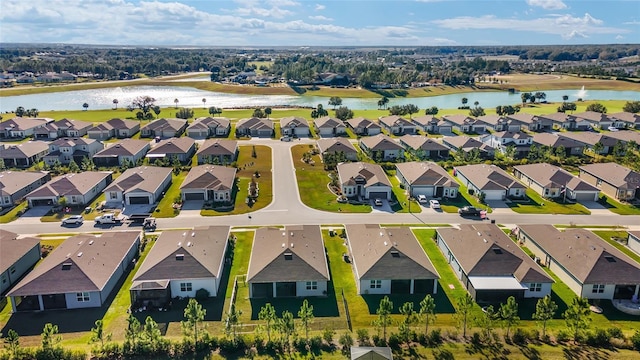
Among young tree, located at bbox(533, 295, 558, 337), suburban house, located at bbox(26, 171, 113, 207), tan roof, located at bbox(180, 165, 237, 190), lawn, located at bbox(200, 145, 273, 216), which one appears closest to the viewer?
young tree, located at bbox(533, 295, 558, 337)

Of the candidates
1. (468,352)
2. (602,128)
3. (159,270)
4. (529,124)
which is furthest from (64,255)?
(602,128)

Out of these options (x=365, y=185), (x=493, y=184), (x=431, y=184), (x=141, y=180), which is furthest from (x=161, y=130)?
(x=493, y=184)

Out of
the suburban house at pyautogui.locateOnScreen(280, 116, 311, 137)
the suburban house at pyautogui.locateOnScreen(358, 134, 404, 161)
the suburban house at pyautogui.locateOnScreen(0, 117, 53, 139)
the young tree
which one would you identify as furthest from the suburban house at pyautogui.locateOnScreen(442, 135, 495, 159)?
the suburban house at pyautogui.locateOnScreen(0, 117, 53, 139)

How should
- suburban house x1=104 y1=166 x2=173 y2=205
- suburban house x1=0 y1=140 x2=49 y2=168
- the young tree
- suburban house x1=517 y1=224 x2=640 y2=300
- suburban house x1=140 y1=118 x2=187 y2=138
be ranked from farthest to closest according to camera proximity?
1. suburban house x1=140 y1=118 x2=187 y2=138
2. suburban house x1=0 y1=140 x2=49 y2=168
3. suburban house x1=104 y1=166 x2=173 y2=205
4. suburban house x1=517 y1=224 x2=640 y2=300
5. the young tree

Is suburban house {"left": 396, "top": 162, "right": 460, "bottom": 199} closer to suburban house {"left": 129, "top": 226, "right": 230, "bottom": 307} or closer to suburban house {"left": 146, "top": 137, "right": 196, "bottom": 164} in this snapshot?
suburban house {"left": 129, "top": 226, "right": 230, "bottom": 307}

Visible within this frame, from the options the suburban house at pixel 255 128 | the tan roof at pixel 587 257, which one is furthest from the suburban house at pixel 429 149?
the tan roof at pixel 587 257
